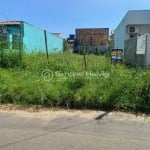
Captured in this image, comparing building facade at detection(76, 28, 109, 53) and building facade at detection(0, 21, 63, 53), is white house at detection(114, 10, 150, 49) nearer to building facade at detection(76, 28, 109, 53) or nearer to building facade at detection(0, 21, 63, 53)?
building facade at detection(76, 28, 109, 53)

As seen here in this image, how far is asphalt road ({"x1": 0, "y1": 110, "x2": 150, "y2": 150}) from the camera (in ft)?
15.8

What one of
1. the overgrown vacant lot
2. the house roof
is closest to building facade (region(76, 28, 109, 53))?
the overgrown vacant lot

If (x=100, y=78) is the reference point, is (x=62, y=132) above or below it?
below

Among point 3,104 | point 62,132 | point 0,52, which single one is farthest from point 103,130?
point 0,52

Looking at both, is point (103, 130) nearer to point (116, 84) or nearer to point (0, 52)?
point (116, 84)

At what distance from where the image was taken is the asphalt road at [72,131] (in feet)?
15.8

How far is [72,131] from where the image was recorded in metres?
5.58

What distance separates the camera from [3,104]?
7723 mm

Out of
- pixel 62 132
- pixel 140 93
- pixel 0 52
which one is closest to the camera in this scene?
pixel 62 132

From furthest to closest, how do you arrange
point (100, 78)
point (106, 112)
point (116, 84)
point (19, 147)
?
point (100, 78), point (116, 84), point (106, 112), point (19, 147)

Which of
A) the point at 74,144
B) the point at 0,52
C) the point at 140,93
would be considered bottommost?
the point at 74,144

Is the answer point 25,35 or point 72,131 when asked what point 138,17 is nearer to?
point 25,35

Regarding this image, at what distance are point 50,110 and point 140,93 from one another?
2218 mm

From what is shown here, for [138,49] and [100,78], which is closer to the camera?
[100,78]
